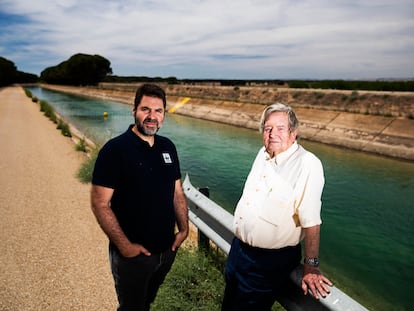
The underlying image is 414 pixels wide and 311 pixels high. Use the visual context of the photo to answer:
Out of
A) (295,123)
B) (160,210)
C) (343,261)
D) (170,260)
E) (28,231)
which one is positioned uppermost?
(295,123)

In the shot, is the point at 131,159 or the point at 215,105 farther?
the point at 215,105

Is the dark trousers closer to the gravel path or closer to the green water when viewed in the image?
the gravel path

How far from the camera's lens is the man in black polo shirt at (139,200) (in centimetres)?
226

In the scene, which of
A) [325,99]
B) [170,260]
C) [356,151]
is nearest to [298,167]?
[170,260]

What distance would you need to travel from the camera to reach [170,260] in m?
2.69

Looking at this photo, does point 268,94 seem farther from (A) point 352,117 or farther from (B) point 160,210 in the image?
(B) point 160,210

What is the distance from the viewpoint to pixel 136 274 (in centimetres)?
247

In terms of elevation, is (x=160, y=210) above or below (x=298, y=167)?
below

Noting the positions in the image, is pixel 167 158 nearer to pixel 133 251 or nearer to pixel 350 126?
pixel 133 251

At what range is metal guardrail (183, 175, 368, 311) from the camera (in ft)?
5.65

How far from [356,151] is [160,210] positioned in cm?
1764

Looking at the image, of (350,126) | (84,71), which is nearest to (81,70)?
(84,71)

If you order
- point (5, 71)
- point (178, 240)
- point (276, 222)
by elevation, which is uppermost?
point (5, 71)

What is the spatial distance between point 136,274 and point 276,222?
126 centimetres
